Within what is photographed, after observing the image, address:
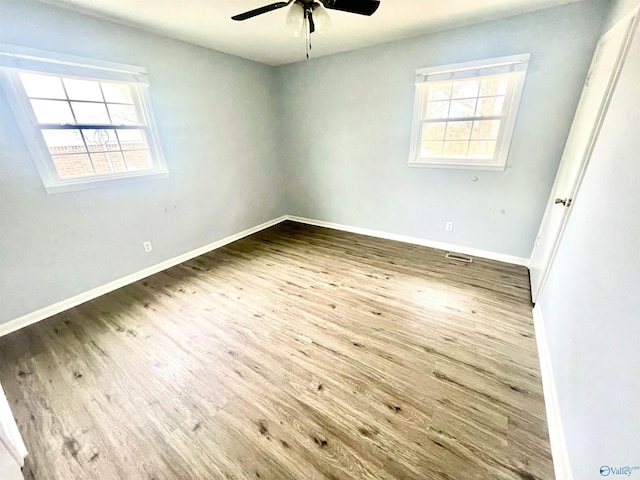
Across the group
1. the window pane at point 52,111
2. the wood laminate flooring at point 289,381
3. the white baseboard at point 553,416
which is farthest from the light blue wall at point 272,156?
the white baseboard at point 553,416

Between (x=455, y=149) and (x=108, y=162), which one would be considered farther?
(x=455, y=149)

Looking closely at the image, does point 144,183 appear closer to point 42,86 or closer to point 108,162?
point 108,162

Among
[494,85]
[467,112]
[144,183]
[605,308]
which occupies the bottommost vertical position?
[605,308]

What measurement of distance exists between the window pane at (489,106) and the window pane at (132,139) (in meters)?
3.70

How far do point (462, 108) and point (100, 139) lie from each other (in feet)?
12.5

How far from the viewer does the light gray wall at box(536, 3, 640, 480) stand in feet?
2.82

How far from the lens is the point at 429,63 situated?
9.31 feet

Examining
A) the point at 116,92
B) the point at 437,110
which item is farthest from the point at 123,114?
the point at 437,110

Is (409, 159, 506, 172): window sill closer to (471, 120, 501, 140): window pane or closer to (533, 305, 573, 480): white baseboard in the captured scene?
(471, 120, 501, 140): window pane

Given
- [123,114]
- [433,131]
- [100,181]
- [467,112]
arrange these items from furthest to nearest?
1. [433,131]
2. [467,112]
3. [123,114]
4. [100,181]

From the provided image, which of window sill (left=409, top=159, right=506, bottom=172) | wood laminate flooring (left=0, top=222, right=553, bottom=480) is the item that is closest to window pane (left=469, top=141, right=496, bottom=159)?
window sill (left=409, top=159, right=506, bottom=172)

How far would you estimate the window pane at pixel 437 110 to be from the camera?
2.92 m

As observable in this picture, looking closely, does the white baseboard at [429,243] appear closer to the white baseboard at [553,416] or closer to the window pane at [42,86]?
the white baseboard at [553,416]

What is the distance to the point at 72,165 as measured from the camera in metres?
2.34
